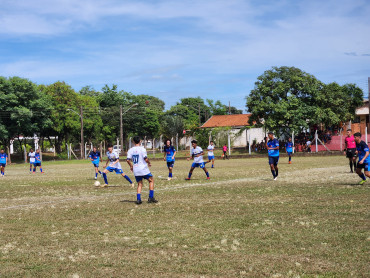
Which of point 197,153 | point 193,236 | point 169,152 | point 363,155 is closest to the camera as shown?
point 193,236

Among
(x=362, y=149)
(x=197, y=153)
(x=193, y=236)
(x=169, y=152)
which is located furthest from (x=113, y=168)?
(x=193, y=236)

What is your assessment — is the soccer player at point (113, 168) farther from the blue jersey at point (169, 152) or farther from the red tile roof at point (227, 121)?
the red tile roof at point (227, 121)

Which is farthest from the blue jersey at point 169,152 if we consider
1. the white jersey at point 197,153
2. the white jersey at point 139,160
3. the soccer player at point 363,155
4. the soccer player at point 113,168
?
the soccer player at point 363,155

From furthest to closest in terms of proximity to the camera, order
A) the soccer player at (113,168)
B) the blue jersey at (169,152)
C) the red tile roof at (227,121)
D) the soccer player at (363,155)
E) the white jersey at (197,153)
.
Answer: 1. the red tile roof at (227,121)
2. the blue jersey at (169,152)
3. the white jersey at (197,153)
4. the soccer player at (113,168)
5. the soccer player at (363,155)

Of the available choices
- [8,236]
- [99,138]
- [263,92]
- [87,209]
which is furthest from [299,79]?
[8,236]

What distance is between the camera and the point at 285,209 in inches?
448

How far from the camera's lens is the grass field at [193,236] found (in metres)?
6.39

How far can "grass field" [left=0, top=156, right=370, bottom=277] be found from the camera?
6.39 meters

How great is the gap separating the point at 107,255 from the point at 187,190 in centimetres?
997

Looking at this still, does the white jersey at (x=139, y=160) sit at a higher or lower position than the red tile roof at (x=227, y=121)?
lower

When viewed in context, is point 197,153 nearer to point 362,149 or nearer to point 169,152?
point 169,152

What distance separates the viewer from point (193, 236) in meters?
8.49

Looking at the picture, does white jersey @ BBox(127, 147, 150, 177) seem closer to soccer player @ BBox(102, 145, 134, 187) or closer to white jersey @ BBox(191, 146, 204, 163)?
soccer player @ BBox(102, 145, 134, 187)

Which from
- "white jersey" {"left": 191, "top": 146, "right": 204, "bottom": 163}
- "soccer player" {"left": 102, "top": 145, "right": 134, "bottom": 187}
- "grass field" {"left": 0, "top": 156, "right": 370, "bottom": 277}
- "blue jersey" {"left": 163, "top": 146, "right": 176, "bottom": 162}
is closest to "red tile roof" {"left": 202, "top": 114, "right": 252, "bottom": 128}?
"blue jersey" {"left": 163, "top": 146, "right": 176, "bottom": 162}
